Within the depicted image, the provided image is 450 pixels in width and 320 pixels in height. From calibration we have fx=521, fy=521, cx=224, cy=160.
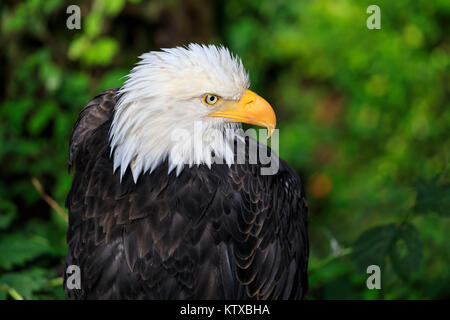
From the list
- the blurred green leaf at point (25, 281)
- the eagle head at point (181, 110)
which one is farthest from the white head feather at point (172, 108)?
the blurred green leaf at point (25, 281)

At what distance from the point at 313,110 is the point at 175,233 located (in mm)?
6350

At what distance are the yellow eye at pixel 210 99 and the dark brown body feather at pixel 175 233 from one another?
354 mm

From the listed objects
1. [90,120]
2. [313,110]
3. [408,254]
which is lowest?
[408,254]

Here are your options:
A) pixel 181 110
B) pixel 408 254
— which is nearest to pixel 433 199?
pixel 408 254

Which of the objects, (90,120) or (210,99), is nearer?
(210,99)

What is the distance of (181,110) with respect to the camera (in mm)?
2846

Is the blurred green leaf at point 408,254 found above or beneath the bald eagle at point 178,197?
beneath

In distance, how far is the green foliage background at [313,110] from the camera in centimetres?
366

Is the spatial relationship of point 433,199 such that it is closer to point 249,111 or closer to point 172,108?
point 249,111

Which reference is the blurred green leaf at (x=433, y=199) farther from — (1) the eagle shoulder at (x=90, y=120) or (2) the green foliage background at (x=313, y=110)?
(1) the eagle shoulder at (x=90, y=120)

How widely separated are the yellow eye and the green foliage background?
1324 mm

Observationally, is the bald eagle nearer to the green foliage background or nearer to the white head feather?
the white head feather

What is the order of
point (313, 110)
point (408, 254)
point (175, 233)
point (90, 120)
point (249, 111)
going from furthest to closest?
point (313, 110), point (90, 120), point (408, 254), point (249, 111), point (175, 233)

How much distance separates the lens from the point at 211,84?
2.81 meters
